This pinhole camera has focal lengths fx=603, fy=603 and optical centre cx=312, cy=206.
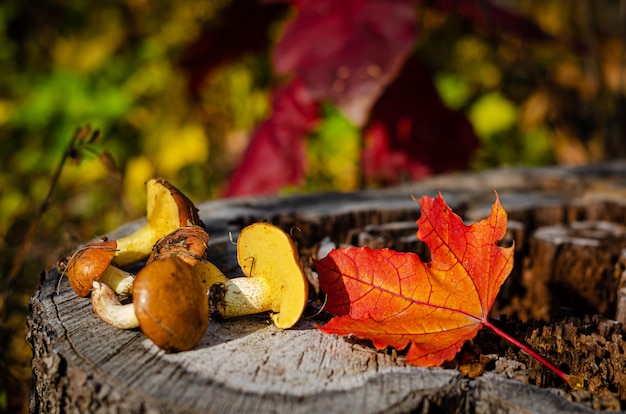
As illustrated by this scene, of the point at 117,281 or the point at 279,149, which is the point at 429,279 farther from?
the point at 279,149

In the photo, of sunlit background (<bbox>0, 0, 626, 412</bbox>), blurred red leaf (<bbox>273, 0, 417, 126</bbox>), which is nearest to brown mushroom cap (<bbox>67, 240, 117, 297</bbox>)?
blurred red leaf (<bbox>273, 0, 417, 126</bbox>)

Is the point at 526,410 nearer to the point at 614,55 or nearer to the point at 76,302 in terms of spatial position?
the point at 76,302

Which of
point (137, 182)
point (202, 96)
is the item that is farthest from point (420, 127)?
point (202, 96)

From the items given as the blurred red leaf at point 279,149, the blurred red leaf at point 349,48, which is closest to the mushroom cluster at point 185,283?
the blurred red leaf at point 349,48

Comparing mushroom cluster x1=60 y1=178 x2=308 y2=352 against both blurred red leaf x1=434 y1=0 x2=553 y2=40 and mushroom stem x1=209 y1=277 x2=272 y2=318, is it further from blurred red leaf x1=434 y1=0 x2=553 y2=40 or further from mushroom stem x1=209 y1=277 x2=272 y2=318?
blurred red leaf x1=434 y1=0 x2=553 y2=40

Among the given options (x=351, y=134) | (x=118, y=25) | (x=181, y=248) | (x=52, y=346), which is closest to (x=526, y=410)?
(x=181, y=248)

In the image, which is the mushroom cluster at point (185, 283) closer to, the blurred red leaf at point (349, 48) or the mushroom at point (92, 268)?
the mushroom at point (92, 268)
